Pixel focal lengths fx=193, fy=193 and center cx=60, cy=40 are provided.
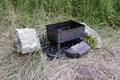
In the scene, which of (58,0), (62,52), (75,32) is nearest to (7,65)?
(62,52)

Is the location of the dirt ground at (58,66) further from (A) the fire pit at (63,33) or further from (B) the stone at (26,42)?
(A) the fire pit at (63,33)

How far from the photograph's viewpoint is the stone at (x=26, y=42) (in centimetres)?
206

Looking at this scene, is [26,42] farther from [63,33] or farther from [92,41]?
[92,41]

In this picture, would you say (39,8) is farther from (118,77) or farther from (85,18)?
(118,77)

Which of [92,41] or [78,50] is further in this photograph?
[92,41]

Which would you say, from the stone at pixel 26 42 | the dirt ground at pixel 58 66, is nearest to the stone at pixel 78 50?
the dirt ground at pixel 58 66

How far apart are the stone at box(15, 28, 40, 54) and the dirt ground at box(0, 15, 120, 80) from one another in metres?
0.09

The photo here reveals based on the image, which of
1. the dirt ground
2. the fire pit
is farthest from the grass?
the fire pit

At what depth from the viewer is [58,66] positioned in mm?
2061

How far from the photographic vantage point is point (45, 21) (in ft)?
9.47

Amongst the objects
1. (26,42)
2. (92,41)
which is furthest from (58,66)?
(92,41)

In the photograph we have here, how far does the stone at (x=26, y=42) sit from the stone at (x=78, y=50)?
1.19 feet

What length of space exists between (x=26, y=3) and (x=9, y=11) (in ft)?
0.94

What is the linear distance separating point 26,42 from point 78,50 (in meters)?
0.59
